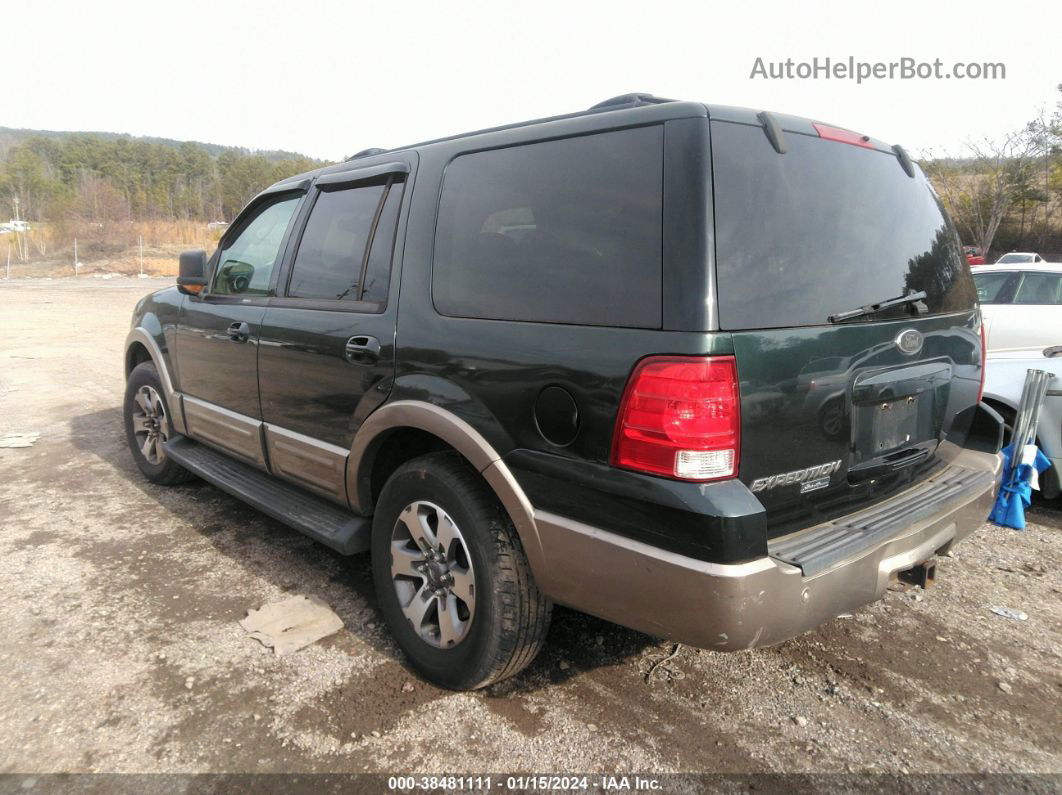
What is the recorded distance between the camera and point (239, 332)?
3516 millimetres

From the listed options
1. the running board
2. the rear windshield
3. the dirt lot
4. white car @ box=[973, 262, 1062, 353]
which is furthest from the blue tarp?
the running board

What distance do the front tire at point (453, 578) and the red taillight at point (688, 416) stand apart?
0.68 metres

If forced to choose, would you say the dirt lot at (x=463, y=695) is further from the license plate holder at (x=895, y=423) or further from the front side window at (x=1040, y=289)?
the front side window at (x=1040, y=289)

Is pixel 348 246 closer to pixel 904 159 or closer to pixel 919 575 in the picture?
pixel 904 159

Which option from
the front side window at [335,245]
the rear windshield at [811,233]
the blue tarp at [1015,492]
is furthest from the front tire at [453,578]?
the blue tarp at [1015,492]

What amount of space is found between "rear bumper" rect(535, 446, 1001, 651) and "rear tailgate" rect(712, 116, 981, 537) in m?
0.18

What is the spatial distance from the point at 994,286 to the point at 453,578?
220 inches

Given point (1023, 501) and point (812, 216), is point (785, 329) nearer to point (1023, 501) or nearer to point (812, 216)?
point (812, 216)

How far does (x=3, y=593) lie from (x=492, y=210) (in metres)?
2.99

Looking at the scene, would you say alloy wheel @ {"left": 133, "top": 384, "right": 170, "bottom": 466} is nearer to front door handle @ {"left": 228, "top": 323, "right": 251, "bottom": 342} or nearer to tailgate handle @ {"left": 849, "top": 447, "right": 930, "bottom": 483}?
front door handle @ {"left": 228, "top": 323, "right": 251, "bottom": 342}

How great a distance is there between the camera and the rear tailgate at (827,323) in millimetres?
1943

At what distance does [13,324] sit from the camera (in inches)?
579

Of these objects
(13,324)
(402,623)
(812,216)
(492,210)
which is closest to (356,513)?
(402,623)

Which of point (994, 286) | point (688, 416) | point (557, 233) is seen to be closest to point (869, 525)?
point (688, 416)
